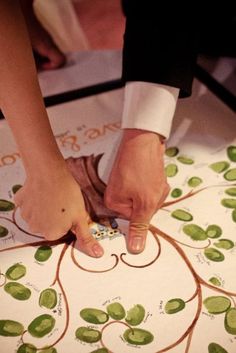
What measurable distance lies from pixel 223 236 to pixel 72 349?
215mm

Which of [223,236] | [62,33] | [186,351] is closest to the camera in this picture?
[186,351]

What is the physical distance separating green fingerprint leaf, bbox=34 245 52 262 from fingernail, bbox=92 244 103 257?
0.05 m

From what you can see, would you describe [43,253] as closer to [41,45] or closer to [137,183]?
[137,183]

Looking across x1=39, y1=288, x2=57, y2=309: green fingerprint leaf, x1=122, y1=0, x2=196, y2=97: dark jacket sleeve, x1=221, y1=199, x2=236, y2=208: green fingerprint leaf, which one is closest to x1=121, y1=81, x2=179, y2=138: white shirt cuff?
x1=122, y1=0, x2=196, y2=97: dark jacket sleeve

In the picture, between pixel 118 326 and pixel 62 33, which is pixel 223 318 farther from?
pixel 62 33

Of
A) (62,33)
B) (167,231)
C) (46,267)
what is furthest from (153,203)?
(62,33)

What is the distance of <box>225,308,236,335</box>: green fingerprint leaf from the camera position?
48cm

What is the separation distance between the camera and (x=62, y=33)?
0.90 meters

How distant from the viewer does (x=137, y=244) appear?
55 cm

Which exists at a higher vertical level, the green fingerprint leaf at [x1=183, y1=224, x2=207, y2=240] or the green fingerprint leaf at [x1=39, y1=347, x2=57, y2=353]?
the green fingerprint leaf at [x1=39, y1=347, x2=57, y2=353]

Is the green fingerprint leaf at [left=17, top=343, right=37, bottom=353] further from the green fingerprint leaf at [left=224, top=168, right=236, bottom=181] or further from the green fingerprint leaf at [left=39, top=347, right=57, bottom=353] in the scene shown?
the green fingerprint leaf at [left=224, top=168, right=236, bottom=181]

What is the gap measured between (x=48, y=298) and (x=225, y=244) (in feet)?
0.68

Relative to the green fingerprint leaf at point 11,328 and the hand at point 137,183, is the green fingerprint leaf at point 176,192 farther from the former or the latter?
the green fingerprint leaf at point 11,328

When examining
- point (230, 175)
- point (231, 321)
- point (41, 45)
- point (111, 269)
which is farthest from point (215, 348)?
point (41, 45)
